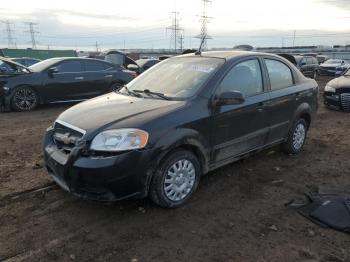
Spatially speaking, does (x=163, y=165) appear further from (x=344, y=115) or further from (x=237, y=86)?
(x=344, y=115)

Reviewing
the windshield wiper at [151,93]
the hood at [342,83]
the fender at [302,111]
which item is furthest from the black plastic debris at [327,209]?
the hood at [342,83]

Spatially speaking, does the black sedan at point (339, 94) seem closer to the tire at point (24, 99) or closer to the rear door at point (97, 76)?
the rear door at point (97, 76)

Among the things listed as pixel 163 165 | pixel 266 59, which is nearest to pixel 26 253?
pixel 163 165

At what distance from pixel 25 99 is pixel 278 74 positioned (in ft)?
23.9

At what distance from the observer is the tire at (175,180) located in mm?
4137

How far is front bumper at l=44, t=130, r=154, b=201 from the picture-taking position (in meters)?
3.81

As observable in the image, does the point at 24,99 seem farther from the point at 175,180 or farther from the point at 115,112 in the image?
the point at 175,180

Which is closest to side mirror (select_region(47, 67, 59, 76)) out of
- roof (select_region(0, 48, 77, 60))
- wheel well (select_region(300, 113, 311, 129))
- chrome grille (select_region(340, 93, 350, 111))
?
wheel well (select_region(300, 113, 311, 129))

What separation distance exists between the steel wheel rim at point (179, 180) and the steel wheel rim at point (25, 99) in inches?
296

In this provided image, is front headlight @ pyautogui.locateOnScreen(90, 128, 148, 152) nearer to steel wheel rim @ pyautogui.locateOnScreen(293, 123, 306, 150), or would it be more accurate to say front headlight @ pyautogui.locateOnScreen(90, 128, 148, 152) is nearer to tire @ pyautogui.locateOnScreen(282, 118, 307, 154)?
tire @ pyautogui.locateOnScreen(282, 118, 307, 154)

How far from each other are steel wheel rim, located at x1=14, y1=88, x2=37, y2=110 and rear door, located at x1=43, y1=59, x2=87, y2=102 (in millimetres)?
373

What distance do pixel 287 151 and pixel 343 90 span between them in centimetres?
573

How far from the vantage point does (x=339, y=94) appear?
11312mm

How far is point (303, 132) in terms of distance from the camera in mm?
6629
